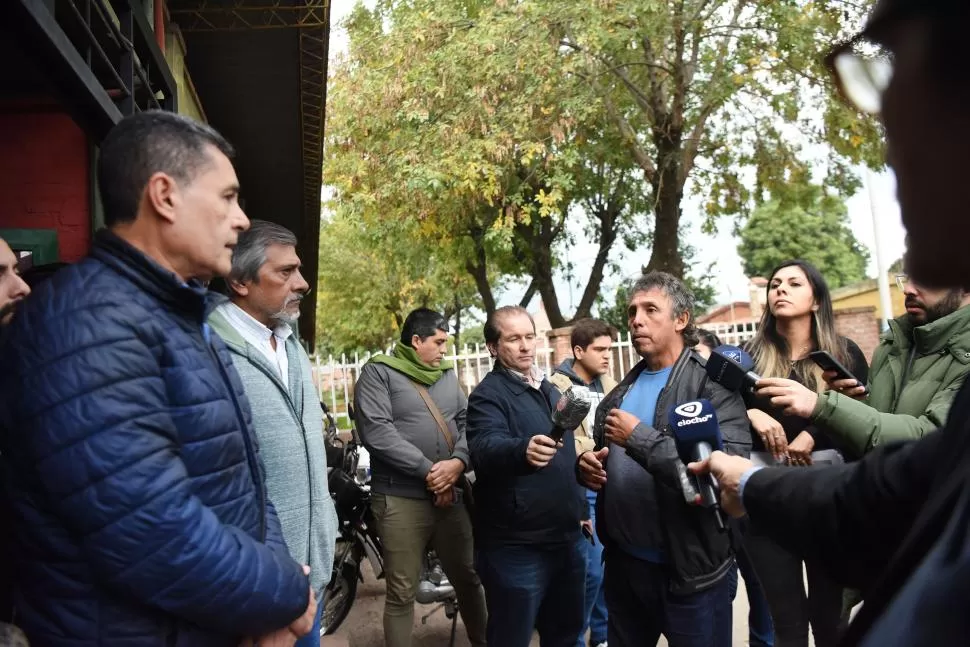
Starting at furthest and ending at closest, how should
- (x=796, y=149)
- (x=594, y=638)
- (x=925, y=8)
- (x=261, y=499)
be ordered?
(x=796, y=149) < (x=594, y=638) < (x=261, y=499) < (x=925, y=8)

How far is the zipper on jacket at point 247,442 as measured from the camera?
196 centimetres

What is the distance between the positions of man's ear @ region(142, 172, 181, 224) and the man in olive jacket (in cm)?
230

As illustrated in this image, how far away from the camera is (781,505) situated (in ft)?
5.55

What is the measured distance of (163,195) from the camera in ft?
6.02

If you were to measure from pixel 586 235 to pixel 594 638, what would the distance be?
16.0 m

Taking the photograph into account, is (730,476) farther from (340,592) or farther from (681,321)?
(340,592)

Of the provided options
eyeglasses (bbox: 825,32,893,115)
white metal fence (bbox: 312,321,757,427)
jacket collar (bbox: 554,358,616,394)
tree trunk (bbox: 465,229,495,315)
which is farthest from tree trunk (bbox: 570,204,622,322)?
eyeglasses (bbox: 825,32,893,115)

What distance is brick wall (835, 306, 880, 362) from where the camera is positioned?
1427 centimetres

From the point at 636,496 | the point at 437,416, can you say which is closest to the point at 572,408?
the point at 636,496

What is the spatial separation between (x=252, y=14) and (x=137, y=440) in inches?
218

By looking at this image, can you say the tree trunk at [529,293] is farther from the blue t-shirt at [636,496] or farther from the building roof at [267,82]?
the blue t-shirt at [636,496]

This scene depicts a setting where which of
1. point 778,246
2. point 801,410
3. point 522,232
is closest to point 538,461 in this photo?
point 801,410

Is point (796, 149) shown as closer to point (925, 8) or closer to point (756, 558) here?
point (756, 558)

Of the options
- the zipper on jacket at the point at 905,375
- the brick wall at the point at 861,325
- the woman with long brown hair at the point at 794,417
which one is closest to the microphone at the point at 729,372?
the woman with long brown hair at the point at 794,417
